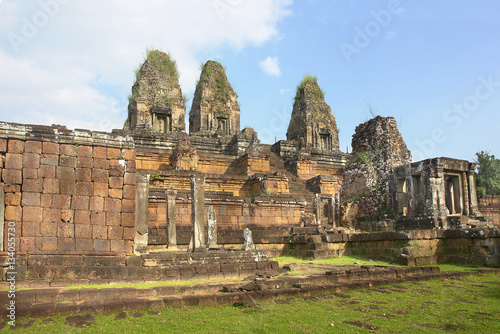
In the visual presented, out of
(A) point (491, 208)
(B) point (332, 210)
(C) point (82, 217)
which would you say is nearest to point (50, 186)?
(C) point (82, 217)

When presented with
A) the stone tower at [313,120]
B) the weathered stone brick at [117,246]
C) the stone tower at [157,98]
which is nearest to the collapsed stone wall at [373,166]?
the stone tower at [313,120]

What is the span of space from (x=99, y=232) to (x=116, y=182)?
122cm

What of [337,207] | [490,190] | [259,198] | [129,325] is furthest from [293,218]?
[490,190]

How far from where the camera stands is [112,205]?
9.50m

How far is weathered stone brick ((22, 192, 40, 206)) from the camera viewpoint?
28.6ft

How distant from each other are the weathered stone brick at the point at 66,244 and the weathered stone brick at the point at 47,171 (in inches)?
56.5

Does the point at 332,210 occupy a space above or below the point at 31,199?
below

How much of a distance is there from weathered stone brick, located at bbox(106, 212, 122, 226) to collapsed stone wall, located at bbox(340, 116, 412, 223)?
13.3 m

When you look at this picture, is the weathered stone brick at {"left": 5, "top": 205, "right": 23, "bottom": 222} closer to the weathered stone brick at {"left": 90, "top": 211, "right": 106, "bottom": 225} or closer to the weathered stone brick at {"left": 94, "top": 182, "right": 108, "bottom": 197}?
the weathered stone brick at {"left": 90, "top": 211, "right": 106, "bottom": 225}

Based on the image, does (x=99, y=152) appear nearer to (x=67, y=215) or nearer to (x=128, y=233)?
(x=67, y=215)

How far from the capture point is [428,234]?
12773 mm

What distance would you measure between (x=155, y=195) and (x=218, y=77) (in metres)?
20.4

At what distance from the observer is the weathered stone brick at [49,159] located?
354 inches

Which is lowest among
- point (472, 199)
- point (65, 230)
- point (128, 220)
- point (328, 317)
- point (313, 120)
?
point (328, 317)
